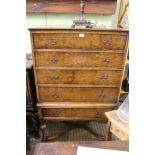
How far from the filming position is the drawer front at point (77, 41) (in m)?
1.89

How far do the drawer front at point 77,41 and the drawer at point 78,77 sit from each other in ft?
0.82

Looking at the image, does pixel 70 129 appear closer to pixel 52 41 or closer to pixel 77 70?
pixel 77 70

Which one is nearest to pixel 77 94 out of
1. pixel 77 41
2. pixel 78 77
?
pixel 78 77

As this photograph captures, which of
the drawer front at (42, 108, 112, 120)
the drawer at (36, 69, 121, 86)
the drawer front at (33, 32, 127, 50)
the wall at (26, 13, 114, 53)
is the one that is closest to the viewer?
the drawer front at (33, 32, 127, 50)

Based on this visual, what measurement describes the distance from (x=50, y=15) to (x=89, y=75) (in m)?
0.86

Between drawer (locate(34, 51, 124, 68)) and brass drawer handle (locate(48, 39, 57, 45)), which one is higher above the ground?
brass drawer handle (locate(48, 39, 57, 45))

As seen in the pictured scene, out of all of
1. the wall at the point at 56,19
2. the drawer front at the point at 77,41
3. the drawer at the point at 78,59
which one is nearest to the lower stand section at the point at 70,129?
the drawer at the point at 78,59

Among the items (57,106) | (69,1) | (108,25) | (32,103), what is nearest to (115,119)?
(57,106)

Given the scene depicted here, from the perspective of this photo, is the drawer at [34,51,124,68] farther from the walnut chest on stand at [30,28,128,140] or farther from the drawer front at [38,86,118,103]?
the drawer front at [38,86,118,103]

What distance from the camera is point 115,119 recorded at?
176 cm

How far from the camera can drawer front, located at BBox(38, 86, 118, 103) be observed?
212 centimetres

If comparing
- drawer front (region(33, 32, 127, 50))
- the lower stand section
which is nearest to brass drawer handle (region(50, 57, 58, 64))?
drawer front (region(33, 32, 127, 50))
